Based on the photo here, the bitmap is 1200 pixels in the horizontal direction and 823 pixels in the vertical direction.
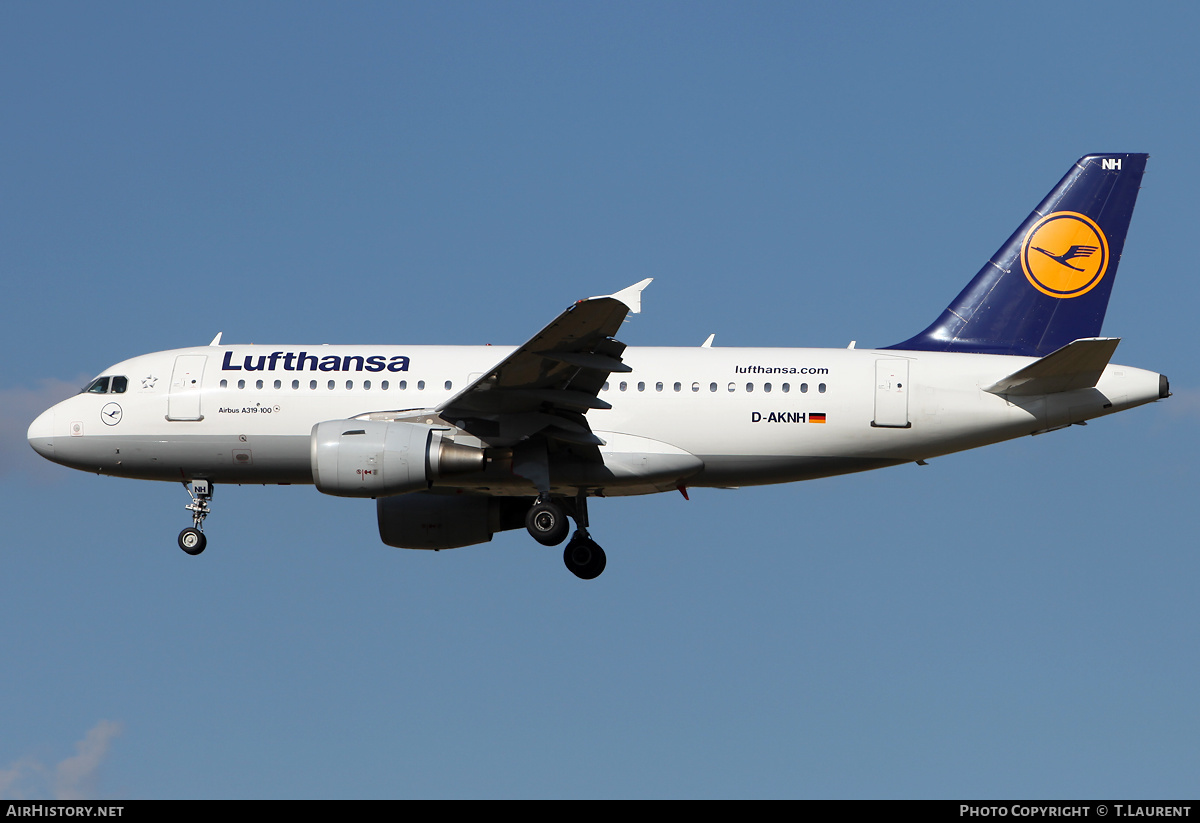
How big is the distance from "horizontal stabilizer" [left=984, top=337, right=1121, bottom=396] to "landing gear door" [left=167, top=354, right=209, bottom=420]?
17181 mm

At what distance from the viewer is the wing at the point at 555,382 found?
25.2 metres

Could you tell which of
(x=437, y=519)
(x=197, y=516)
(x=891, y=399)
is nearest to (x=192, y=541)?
(x=197, y=516)

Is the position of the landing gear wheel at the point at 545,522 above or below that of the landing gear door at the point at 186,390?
below

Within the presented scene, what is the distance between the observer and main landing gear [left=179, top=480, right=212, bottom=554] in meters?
30.8

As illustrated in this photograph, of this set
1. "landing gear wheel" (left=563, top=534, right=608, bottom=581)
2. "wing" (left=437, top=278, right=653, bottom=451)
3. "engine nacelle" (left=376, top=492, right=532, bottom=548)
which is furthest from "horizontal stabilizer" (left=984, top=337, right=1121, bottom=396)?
"engine nacelle" (left=376, top=492, right=532, bottom=548)

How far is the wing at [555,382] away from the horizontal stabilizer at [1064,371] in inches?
333

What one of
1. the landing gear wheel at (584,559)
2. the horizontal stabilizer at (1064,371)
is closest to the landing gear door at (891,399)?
the horizontal stabilizer at (1064,371)

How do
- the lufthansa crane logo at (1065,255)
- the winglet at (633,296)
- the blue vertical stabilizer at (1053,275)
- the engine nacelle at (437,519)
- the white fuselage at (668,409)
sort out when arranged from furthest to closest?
the engine nacelle at (437,519)
the lufthansa crane logo at (1065,255)
the blue vertical stabilizer at (1053,275)
the white fuselage at (668,409)
the winglet at (633,296)

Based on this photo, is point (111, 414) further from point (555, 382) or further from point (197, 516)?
point (555, 382)

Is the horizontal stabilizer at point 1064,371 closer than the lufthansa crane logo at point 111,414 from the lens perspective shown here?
Yes

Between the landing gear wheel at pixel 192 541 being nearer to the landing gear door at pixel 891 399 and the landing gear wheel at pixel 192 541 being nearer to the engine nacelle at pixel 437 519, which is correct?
the engine nacelle at pixel 437 519
